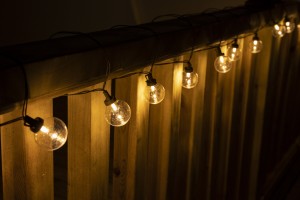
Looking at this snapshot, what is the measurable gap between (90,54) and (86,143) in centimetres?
37

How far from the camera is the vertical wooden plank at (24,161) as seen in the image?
44.9 inches

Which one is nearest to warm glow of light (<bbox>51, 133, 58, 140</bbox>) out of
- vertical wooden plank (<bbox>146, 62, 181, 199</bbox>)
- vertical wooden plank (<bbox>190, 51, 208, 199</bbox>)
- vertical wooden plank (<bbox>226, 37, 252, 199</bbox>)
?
vertical wooden plank (<bbox>146, 62, 181, 199</bbox>)

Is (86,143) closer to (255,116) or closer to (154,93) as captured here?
(154,93)

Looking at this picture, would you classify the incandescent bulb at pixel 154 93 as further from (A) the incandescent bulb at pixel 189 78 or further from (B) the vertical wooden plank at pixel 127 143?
(A) the incandescent bulb at pixel 189 78

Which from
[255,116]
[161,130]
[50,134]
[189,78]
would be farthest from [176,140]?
[255,116]

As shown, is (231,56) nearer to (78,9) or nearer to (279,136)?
(279,136)

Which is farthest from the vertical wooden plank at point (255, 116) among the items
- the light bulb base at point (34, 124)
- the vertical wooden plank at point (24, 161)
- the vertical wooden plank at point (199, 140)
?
the light bulb base at point (34, 124)

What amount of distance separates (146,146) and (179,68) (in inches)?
15.6

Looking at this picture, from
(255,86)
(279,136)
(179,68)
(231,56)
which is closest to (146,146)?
(179,68)

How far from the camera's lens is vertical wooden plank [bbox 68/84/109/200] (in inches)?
55.6

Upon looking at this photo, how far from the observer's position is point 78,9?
16.5ft

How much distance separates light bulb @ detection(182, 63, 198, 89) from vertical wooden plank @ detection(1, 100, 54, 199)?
0.82 metres

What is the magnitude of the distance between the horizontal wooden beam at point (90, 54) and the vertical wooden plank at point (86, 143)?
136mm

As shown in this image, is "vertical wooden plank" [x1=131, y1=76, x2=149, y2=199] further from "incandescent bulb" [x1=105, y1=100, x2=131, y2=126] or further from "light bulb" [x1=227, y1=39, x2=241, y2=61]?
"light bulb" [x1=227, y1=39, x2=241, y2=61]
